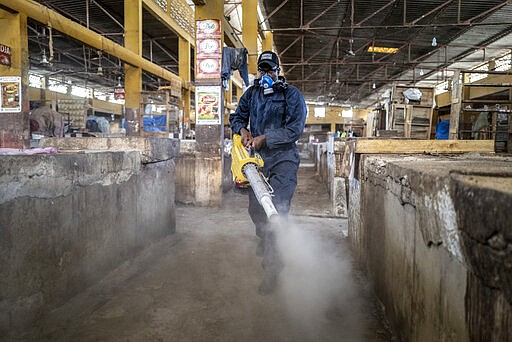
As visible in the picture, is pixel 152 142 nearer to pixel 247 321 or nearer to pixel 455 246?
pixel 247 321

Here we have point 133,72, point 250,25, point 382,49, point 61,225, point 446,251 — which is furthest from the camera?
point 382,49

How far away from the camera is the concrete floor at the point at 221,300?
7.25 feet

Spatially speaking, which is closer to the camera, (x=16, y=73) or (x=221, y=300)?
(x=221, y=300)

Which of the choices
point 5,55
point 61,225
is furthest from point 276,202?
point 5,55

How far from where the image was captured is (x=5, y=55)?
264 inches

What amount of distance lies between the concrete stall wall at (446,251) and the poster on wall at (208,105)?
4767mm

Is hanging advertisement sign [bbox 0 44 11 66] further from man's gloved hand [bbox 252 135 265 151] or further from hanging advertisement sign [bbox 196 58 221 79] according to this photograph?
man's gloved hand [bbox 252 135 265 151]

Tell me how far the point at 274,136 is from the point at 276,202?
0.60 meters

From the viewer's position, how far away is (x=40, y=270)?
2.25 m

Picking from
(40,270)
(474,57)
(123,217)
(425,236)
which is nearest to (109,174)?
(123,217)

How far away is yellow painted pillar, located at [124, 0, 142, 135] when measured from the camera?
1102 centimetres

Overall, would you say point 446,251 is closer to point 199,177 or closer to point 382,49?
point 199,177

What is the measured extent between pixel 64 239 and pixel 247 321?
1.43m

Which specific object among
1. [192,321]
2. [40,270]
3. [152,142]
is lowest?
[192,321]
